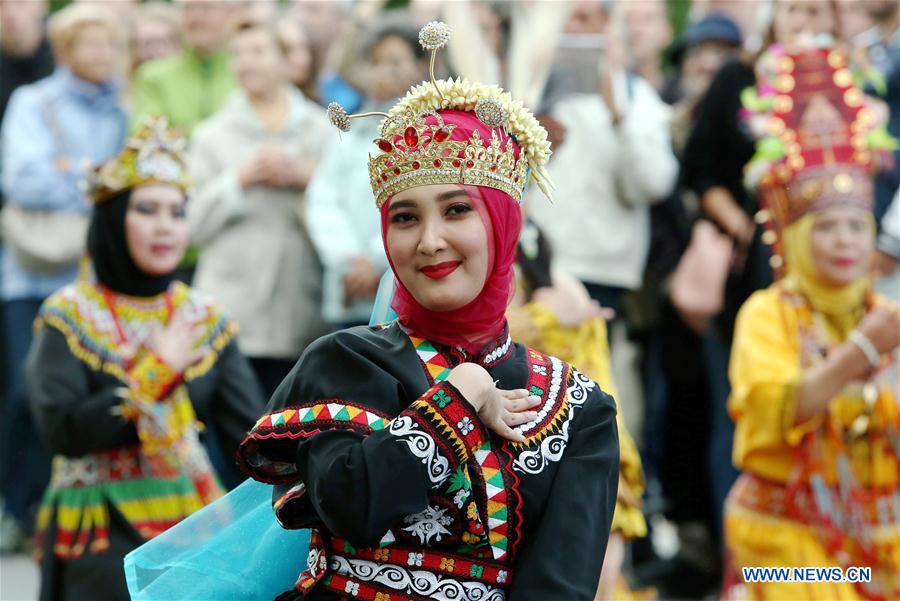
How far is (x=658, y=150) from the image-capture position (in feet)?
25.1

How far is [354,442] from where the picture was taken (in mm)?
3322

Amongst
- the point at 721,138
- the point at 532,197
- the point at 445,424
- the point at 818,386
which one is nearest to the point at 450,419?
the point at 445,424

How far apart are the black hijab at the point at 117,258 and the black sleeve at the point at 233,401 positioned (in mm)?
360

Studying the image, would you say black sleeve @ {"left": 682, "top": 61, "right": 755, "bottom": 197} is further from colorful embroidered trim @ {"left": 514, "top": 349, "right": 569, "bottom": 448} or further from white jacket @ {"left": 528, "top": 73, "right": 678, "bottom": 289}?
colorful embroidered trim @ {"left": 514, "top": 349, "right": 569, "bottom": 448}

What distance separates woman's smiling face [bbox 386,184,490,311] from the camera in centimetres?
346

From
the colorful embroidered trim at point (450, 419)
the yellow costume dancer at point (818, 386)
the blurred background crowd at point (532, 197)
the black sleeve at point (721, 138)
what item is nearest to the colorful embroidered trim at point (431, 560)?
the colorful embroidered trim at point (450, 419)

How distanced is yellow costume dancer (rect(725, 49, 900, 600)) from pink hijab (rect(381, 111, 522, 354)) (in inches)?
94.0

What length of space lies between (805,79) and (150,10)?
14.8 ft

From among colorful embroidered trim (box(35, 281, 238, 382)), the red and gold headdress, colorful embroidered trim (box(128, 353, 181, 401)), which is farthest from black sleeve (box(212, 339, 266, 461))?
the red and gold headdress

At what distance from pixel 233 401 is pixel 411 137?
2.43 metres

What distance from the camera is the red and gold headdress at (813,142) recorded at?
6.02m

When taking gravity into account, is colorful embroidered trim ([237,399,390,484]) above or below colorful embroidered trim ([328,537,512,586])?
above

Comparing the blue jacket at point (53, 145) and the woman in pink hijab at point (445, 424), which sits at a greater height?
the blue jacket at point (53, 145)

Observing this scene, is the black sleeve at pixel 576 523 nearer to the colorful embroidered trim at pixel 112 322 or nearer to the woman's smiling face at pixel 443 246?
the woman's smiling face at pixel 443 246
